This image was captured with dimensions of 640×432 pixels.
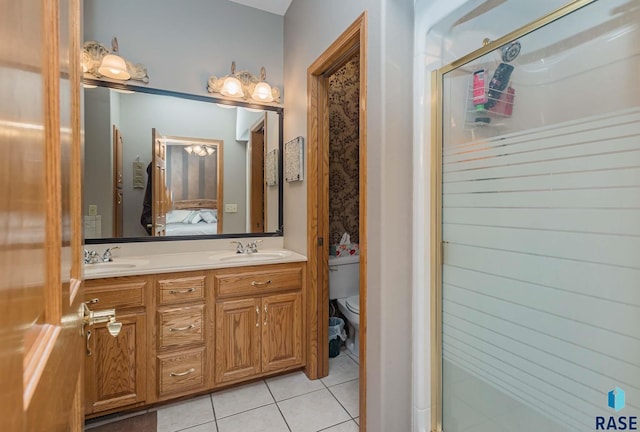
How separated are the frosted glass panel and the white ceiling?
1.71 metres

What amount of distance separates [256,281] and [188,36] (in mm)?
1851

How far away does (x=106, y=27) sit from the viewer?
2.07 meters

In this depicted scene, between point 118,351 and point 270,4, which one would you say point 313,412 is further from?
point 270,4

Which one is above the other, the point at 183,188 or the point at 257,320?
the point at 183,188

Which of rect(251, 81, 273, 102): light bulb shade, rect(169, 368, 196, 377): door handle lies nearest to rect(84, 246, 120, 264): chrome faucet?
rect(169, 368, 196, 377): door handle

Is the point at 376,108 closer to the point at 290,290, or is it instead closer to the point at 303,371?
the point at 290,290

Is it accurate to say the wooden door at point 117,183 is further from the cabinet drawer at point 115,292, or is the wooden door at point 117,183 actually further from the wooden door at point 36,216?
the wooden door at point 36,216

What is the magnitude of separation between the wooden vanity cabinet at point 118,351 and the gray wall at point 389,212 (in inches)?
49.8

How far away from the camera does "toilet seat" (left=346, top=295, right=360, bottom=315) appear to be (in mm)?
2297

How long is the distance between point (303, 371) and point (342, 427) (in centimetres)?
60

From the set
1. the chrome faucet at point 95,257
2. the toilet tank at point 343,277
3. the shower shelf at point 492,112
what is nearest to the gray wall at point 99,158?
the chrome faucet at point 95,257

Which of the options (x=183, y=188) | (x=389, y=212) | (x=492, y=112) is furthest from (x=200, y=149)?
(x=492, y=112)

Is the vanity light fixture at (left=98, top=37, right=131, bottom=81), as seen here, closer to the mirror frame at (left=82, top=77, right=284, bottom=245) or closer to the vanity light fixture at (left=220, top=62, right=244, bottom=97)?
the mirror frame at (left=82, top=77, right=284, bottom=245)

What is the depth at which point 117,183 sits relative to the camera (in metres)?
2.12
